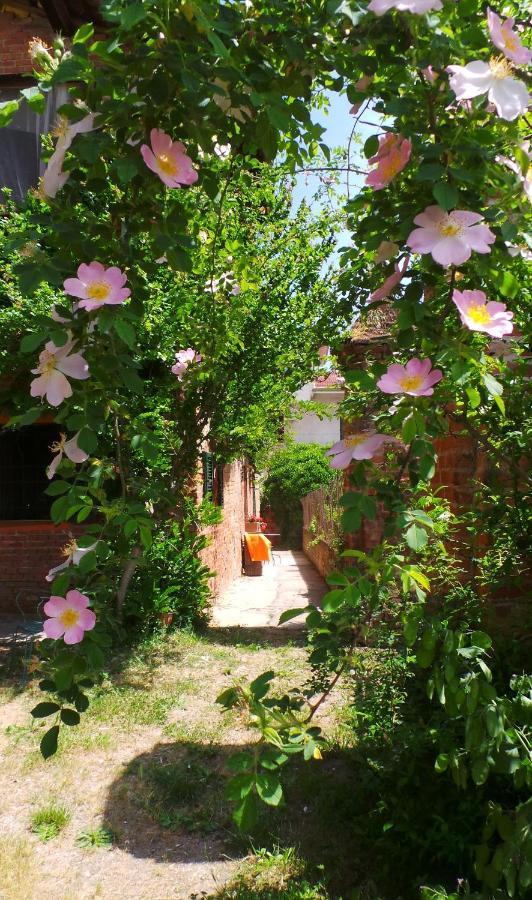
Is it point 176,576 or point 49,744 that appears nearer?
point 49,744

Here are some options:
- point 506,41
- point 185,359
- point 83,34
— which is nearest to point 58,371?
point 83,34

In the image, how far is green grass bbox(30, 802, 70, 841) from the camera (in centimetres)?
329

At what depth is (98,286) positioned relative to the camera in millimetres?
1303

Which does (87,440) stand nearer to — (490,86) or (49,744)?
(49,744)

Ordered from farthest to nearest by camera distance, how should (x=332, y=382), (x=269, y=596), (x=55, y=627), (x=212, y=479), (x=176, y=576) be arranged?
(x=269, y=596)
(x=212, y=479)
(x=332, y=382)
(x=176, y=576)
(x=55, y=627)

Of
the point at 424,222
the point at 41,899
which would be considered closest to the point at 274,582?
the point at 41,899

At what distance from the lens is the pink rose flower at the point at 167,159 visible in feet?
4.44

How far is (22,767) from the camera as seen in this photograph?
154 inches

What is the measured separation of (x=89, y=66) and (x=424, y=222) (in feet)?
2.40

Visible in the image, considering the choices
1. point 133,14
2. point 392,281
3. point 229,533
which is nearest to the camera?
point 133,14

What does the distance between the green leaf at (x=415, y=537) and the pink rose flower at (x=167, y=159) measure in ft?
2.79

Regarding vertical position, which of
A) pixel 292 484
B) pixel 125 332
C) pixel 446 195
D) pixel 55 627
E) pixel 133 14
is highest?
pixel 133 14

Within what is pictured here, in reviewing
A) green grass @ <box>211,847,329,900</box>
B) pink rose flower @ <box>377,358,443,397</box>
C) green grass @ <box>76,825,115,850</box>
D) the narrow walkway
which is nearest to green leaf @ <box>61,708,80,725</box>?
pink rose flower @ <box>377,358,443,397</box>

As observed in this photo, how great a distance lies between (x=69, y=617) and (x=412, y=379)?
2.73 ft
